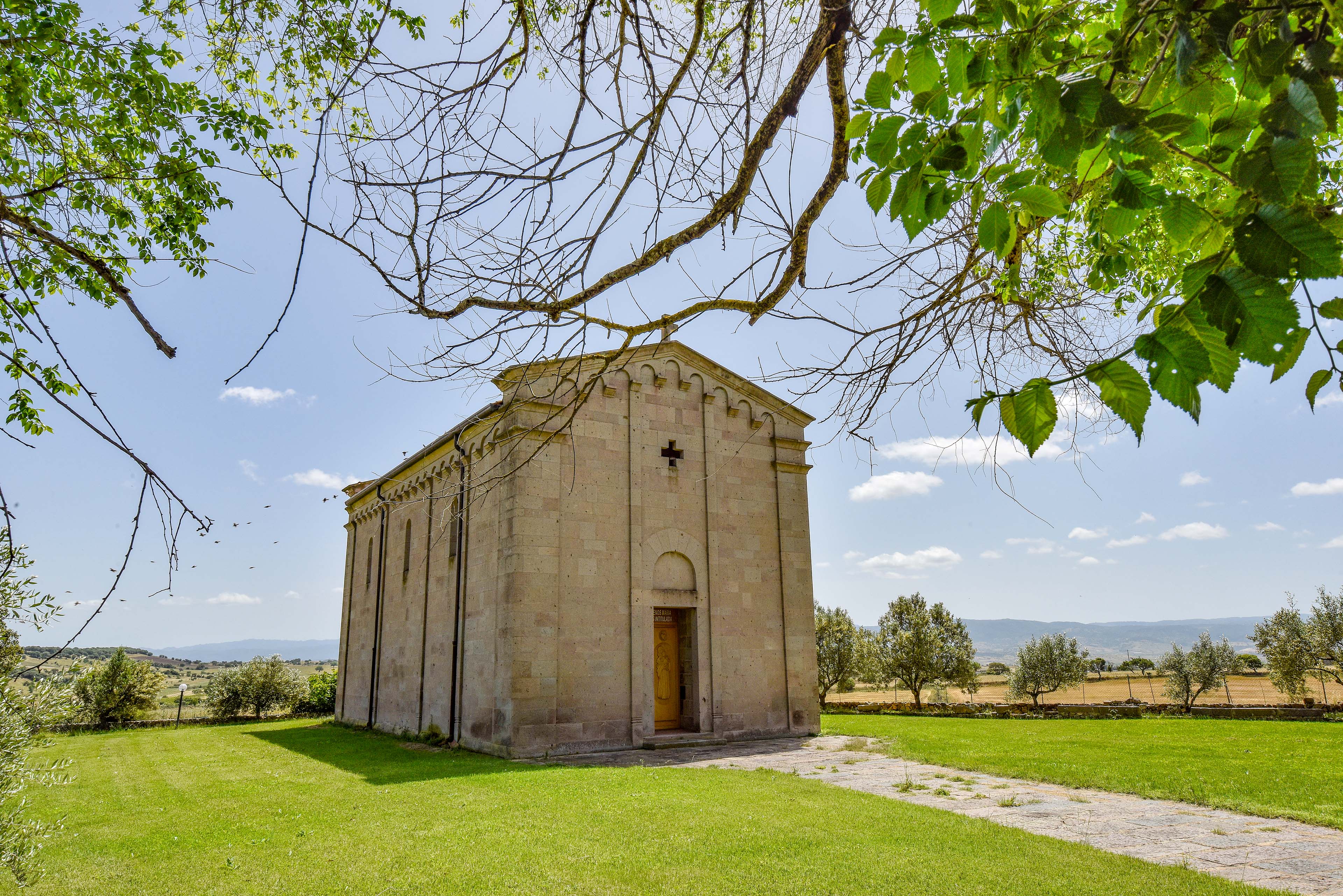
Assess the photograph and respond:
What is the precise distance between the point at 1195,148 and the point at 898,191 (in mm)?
901

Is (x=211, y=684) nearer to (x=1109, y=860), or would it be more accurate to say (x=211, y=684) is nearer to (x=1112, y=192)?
(x=1109, y=860)

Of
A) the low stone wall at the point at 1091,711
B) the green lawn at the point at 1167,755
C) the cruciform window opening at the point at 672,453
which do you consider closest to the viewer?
the green lawn at the point at 1167,755

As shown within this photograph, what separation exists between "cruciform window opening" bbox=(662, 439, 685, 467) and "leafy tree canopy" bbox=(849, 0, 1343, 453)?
46.6 ft

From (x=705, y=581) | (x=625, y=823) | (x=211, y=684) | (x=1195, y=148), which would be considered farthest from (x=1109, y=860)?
(x=211, y=684)

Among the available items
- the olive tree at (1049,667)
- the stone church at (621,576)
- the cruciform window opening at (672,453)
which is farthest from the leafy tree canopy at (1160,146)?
the olive tree at (1049,667)

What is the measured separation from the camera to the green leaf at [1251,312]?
1.72 metres

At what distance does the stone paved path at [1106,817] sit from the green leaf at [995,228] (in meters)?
6.48

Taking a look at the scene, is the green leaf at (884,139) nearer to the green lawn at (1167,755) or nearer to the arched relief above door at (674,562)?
the green lawn at (1167,755)

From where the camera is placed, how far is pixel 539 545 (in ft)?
48.8

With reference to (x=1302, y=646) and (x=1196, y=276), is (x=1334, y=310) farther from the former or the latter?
(x=1302, y=646)

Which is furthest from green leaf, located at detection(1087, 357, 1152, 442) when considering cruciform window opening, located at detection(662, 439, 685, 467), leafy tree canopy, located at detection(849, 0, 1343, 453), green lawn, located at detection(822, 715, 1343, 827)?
cruciform window opening, located at detection(662, 439, 685, 467)

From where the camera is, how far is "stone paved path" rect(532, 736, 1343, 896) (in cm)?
663

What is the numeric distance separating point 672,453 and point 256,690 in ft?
82.3

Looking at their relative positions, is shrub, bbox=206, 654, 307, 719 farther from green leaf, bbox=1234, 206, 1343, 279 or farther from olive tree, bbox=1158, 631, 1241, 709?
olive tree, bbox=1158, 631, 1241, 709
